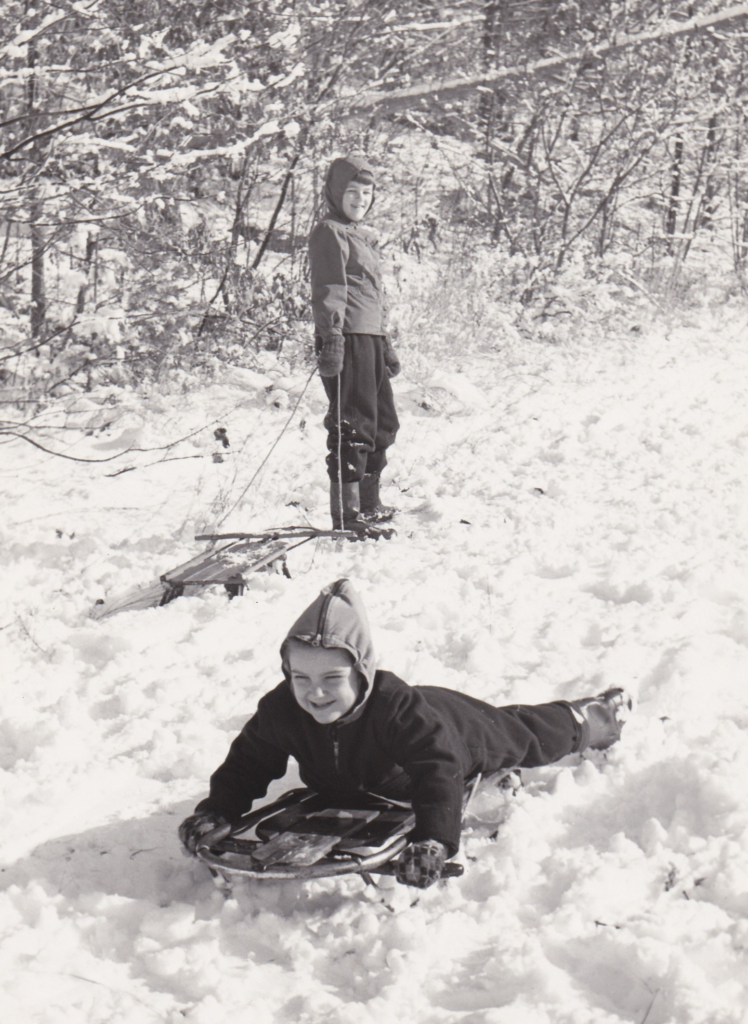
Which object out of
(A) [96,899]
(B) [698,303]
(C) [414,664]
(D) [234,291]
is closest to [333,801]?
(A) [96,899]

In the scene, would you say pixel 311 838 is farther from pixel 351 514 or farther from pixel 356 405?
pixel 356 405

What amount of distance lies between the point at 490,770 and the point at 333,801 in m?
0.49

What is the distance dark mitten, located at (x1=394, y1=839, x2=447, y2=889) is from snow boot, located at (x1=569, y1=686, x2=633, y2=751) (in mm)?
865

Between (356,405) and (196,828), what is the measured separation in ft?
10.3

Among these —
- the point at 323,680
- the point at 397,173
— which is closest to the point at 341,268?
the point at 323,680

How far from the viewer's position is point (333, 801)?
111 inches

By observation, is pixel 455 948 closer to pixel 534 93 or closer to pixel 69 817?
pixel 69 817

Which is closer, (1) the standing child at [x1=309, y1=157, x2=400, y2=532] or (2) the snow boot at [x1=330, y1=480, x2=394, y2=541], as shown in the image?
(1) the standing child at [x1=309, y1=157, x2=400, y2=532]

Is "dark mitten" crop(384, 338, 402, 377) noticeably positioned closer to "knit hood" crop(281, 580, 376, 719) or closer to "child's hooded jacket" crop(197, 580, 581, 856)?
"child's hooded jacket" crop(197, 580, 581, 856)

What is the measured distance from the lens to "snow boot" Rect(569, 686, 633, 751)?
3.11m

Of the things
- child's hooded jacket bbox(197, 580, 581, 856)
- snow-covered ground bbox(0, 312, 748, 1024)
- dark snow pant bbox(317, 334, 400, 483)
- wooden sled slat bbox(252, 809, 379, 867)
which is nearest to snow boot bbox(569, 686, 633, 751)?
snow-covered ground bbox(0, 312, 748, 1024)

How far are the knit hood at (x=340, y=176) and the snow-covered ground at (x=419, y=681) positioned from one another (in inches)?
72.1

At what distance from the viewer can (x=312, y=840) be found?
256 cm

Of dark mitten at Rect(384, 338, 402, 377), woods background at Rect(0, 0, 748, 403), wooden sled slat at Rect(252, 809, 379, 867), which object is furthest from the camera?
woods background at Rect(0, 0, 748, 403)
